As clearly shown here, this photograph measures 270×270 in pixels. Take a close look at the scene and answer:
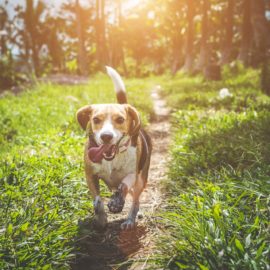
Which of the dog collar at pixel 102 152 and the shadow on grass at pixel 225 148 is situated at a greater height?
the dog collar at pixel 102 152

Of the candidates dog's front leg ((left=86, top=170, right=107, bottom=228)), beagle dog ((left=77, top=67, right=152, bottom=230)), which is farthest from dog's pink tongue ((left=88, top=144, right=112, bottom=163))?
dog's front leg ((left=86, top=170, right=107, bottom=228))

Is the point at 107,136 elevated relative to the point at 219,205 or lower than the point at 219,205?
elevated

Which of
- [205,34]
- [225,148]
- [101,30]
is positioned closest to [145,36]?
[101,30]

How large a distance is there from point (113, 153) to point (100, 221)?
2.06ft

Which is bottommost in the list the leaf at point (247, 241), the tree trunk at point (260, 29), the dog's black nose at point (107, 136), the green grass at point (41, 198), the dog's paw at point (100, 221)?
the dog's paw at point (100, 221)

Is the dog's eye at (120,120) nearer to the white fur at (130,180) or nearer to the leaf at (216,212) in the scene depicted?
the white fur at (130,180)

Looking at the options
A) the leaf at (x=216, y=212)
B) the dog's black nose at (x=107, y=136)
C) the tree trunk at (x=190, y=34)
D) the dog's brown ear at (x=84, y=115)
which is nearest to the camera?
the leaf at (x=216, y=212)

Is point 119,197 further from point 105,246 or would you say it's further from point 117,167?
point 105,246

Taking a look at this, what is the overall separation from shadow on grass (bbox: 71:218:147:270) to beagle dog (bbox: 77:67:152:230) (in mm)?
98

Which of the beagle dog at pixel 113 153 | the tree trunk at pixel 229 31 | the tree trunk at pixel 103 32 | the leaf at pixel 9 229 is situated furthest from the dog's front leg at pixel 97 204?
the tree trunk at pixel 103 32

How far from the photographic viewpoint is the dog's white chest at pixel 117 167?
3414 mm

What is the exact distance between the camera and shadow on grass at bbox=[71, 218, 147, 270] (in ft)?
9.36

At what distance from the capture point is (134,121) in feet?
12.1

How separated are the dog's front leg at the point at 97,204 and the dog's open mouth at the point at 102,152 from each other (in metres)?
0.24
